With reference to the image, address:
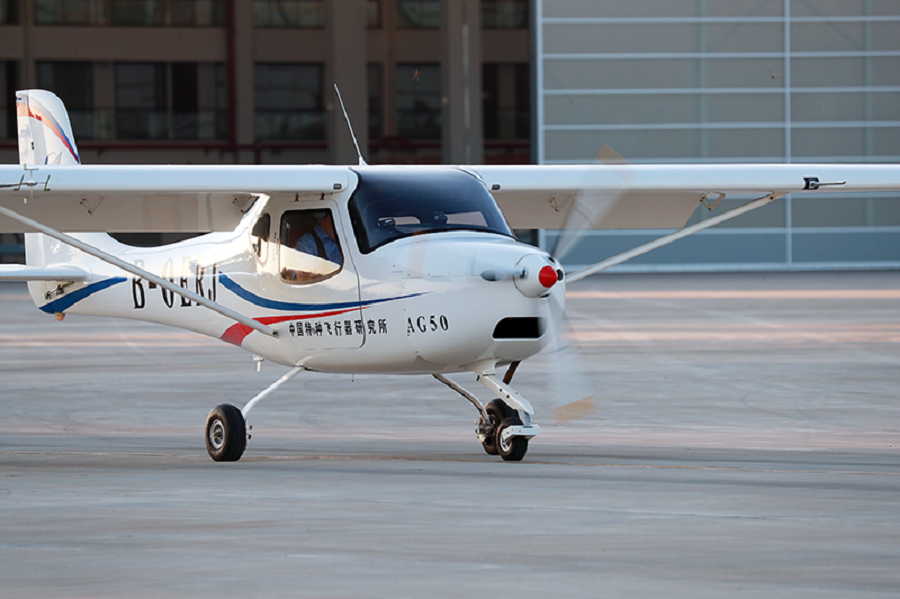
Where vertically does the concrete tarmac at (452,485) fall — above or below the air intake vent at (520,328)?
below

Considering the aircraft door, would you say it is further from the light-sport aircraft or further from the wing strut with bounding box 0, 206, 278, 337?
the wing strut with bounding box 0, 206, 278, 337

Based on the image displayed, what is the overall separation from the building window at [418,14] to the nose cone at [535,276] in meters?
45.1

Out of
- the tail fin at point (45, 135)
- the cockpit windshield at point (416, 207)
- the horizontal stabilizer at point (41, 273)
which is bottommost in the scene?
the horizontal stabilizer at point (41, 273)

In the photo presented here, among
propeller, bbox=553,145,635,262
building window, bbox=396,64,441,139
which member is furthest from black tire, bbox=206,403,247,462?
building window, bbox=396,64,441,139

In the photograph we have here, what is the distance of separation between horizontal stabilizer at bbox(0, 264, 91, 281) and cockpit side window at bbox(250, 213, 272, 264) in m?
2.24

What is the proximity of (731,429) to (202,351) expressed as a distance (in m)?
10.4

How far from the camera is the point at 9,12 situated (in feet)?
164

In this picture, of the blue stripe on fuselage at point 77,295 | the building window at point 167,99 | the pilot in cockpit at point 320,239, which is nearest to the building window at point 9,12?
the building window at point 167,99

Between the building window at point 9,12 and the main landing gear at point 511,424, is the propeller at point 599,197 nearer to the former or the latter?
the main landing gear at point 511,424

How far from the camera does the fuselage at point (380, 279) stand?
893 centimetres

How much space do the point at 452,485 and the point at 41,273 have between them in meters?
5.35

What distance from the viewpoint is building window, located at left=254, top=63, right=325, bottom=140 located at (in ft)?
172

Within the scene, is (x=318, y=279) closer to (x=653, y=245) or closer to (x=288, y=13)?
(x=653, y=245)

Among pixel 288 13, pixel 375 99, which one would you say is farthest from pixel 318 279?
pixel 288 13
